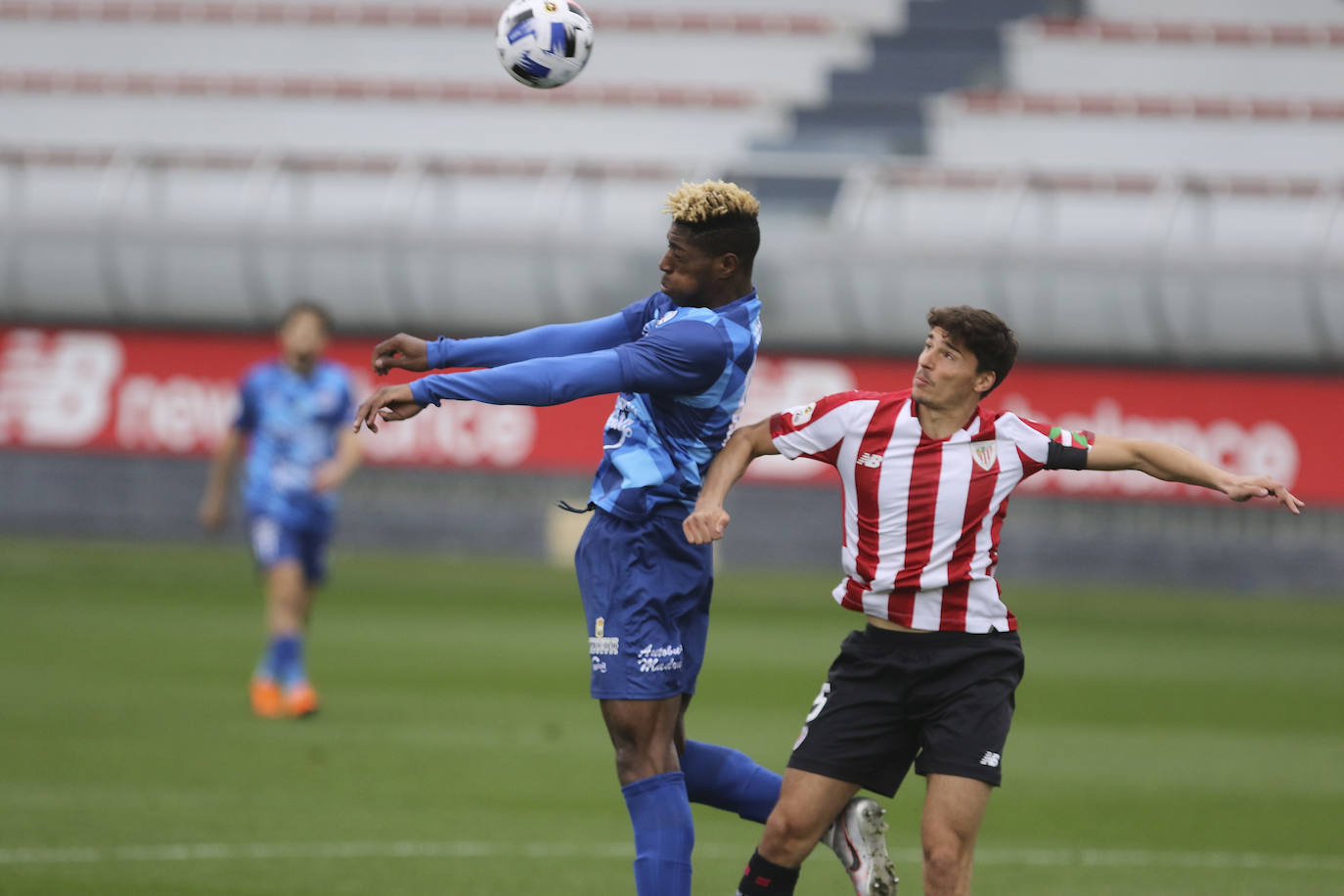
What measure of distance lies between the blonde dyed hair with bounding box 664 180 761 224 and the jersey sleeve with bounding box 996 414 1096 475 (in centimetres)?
95

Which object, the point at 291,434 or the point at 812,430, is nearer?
the point at 812,430

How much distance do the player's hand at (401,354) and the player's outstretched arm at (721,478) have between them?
2.65 ft

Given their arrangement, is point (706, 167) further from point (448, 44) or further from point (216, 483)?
point (216, 483)

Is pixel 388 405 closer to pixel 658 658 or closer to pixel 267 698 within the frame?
pixel 658 658

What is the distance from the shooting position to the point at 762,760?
813 centimetres

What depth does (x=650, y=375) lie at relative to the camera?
178 inches

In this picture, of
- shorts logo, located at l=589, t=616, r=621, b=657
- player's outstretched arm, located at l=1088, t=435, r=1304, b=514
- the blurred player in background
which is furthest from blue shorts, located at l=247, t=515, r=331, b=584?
player's outstretched arm, located at l=1088, t=435, r=1304, b=514

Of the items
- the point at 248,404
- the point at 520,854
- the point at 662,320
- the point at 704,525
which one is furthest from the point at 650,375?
the point at 248,404

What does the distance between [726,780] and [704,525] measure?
122 centimetres

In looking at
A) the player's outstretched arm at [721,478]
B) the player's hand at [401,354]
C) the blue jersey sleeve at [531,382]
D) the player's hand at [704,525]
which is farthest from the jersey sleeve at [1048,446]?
the player's hand at [401,354]

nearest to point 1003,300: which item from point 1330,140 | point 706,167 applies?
point 706,167

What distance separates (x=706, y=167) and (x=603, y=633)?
14192 mm

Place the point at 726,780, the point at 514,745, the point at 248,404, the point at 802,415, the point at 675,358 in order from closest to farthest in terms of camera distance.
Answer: the point at 675,358 → the point at 802,415 → the point at 726,780 → the point at 514,745 → the point at 248,404

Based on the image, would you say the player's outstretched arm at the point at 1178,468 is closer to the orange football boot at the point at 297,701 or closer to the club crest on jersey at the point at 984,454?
the club crest on jersey at the point at 984,454
